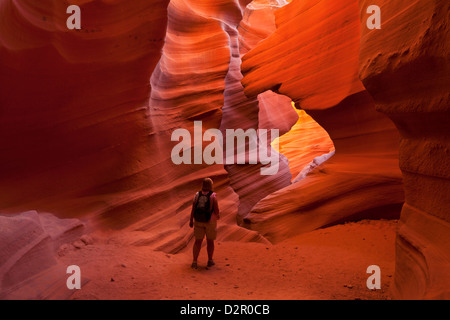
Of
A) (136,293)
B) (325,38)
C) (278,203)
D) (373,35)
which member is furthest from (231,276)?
(325,38)

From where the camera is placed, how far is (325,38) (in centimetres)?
753

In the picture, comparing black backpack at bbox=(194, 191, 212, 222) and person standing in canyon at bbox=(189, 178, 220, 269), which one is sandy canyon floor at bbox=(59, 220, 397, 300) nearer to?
person standing in canyon at bbox=(189, 178, 220, 269)

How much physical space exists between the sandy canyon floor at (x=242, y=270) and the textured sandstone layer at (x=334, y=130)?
3.06 feet

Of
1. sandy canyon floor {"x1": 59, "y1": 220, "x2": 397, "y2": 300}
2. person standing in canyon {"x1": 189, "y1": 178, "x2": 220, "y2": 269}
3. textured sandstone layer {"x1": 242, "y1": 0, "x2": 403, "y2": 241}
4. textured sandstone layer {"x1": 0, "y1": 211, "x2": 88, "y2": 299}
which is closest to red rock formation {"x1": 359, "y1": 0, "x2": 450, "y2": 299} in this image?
sandy canyon floor {"x1": 59, "y1": 220, "x2": 397, "y2": 300}

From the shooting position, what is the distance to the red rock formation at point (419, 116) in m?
2.46

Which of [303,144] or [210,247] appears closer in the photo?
[210,247]

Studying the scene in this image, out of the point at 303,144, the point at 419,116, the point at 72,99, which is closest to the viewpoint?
the point at 419,116

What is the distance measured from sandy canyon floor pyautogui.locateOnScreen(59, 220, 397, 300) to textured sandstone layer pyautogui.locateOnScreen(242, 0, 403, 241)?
93 cm

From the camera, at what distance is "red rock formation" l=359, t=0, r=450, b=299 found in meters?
2.46

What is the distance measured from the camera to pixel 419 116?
2838 millimetres

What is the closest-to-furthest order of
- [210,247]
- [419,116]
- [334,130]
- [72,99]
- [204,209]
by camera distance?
[419,116], [204,209], [210,247], [72,99], [334,130]

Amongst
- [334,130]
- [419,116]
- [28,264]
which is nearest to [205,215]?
[28,264]

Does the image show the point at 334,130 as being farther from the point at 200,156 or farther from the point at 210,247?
the point at 210,247

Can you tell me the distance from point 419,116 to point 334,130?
539 cm
